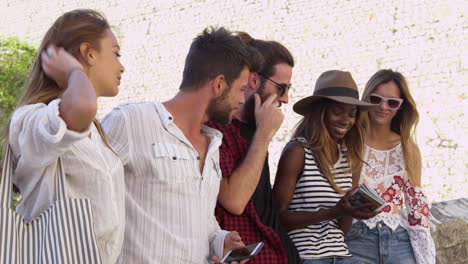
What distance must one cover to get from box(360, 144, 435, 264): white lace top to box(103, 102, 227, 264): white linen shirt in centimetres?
123

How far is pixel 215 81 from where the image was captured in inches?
96.5

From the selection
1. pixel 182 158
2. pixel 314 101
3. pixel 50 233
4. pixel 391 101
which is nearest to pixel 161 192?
pixel 182 158

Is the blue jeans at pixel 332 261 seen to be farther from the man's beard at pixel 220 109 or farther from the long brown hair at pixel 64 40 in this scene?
the long brown hair at pixel 64 40

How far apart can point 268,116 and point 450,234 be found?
66.3 inches

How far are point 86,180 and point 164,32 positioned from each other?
1506 cm

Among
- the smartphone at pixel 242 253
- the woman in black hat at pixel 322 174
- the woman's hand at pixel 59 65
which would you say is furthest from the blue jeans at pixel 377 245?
the woman's hand at pixel 59 65

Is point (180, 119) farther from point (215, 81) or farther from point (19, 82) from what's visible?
point (19, 82)

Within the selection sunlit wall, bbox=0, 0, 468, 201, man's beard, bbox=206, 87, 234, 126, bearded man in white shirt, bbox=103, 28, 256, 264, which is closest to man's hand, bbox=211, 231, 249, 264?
bearded man in white shirt, bbox=103, 28, 256, 264

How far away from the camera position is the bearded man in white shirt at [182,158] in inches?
86.0

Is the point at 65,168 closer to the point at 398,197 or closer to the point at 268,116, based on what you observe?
the point at 268,116

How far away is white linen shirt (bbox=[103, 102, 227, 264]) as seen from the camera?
7.12 ft

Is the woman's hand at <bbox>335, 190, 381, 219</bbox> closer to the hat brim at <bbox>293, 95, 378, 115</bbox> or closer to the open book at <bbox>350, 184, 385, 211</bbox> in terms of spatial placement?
the open book at <bbox>350, 184, 385, 211</bbox>

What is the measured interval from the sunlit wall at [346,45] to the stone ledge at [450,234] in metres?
7.61

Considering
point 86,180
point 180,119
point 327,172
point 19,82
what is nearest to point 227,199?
point 180,119
